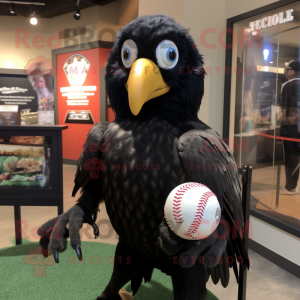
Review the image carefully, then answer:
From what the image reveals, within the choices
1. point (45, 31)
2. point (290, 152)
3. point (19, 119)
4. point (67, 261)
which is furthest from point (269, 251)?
point (45, 31)

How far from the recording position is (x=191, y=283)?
894 mm

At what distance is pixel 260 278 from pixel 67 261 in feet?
4.36

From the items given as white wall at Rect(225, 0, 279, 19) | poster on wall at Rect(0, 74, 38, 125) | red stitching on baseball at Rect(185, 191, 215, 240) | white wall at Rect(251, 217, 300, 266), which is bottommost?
white wall at Rect(251, 217, 300, 266)

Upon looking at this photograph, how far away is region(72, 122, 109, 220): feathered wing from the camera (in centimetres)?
94

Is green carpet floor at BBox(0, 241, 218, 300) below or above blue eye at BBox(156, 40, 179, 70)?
below

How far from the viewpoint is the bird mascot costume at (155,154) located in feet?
2.67

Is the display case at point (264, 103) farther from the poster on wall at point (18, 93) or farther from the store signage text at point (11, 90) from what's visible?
the store signage text at point (11, 90)

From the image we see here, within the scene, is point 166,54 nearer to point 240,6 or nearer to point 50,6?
point 240,6

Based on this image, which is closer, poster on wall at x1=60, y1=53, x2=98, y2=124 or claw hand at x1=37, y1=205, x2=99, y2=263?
claw hand at x1=37, y1=205, x2=99, y2=263

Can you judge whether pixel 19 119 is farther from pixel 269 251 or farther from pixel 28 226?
pixel 269 251

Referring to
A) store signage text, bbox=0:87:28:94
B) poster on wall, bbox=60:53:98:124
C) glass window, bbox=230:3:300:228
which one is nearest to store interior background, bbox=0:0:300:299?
glass window, bbox=230:3:300:228

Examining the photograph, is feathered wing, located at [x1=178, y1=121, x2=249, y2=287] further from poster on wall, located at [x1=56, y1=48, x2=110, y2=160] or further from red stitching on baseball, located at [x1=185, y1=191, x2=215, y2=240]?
poster on wall, located at [x1=56, y1=48, x2=110, y2=160]

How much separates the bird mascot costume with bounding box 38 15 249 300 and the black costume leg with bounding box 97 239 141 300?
0.17 metres

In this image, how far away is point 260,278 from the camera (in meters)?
1.98
